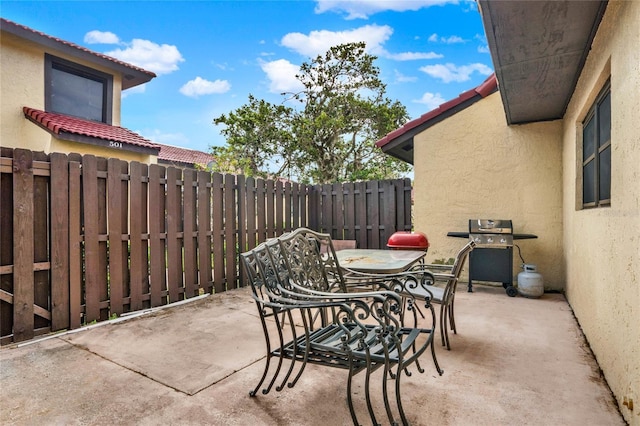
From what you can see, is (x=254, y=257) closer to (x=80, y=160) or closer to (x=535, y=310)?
(x=80, y=160)

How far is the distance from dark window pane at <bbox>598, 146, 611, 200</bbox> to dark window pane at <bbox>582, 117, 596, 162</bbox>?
1.19 feet

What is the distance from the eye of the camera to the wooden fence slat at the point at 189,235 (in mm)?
4449

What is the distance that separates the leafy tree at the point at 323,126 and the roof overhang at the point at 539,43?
25.1 feet

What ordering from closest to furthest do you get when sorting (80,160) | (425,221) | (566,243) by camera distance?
1. (80,160)
2. (566,243)
3. (425,221)

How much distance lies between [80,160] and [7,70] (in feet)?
18.9

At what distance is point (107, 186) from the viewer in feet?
12.0

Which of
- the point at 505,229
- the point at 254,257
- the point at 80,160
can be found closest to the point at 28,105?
the point at 80,160

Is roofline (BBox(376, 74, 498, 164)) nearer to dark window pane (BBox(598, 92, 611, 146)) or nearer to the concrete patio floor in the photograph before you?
dark window pane (BBox(598, 92, 611, 146))

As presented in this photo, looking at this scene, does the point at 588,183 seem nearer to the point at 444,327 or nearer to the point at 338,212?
the point at 444,327

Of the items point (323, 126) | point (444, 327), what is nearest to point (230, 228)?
point (444, 327)

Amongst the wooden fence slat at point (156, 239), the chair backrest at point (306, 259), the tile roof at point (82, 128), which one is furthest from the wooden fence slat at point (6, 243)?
the tile roof at point (82, 128)

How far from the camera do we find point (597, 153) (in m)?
2.99

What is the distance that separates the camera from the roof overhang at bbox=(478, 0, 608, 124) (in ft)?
7.52

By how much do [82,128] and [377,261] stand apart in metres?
7.36
